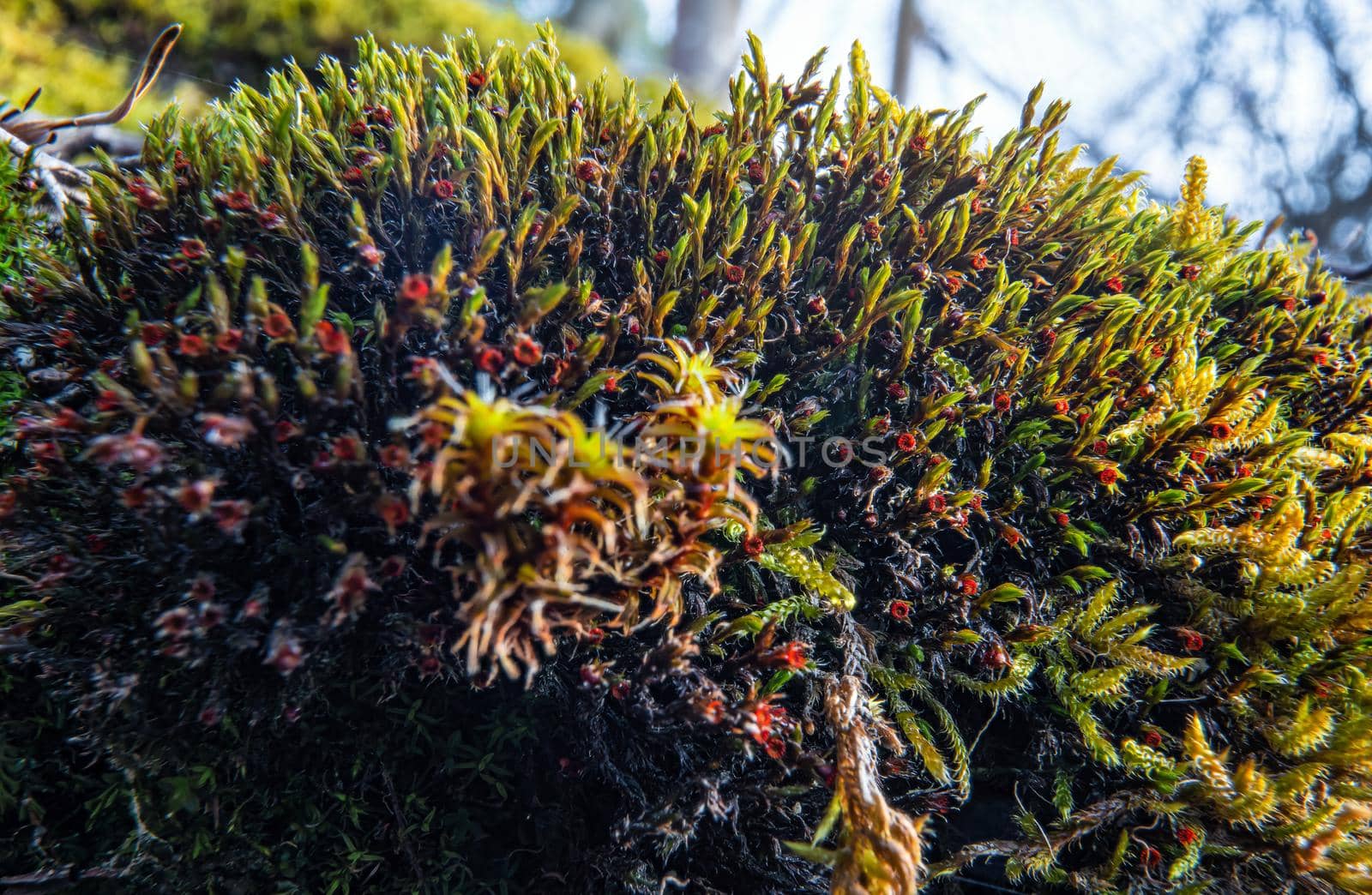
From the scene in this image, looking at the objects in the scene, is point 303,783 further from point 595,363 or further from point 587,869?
point 595,363

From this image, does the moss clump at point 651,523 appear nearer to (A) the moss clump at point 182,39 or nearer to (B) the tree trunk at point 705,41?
(A) the moss clump at point 182,39

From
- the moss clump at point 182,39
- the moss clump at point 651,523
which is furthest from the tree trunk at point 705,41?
the moss clump at point 651,523

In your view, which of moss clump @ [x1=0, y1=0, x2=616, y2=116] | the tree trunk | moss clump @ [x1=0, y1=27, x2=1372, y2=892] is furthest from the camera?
the tree trunk

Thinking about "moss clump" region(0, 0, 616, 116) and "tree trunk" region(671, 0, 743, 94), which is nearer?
"moss clump" region(0, 0, 616, 116)

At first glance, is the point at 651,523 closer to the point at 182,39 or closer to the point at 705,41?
the point at 182,39

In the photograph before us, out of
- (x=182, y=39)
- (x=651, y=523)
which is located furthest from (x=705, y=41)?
(x=651, y=523)

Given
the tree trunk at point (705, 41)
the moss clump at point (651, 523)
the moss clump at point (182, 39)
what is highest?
the tree trunk at point (705, 41)

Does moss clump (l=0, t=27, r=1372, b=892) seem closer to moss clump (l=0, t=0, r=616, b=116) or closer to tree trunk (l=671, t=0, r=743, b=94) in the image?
moss clump (l=0, t=0, r=616, b=116)

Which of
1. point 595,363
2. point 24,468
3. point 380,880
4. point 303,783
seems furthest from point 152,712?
point 595,363

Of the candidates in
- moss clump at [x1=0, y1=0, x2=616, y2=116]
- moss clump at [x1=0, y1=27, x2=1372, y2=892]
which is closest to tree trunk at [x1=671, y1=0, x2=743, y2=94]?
moss clump at [x1=0, y1=0, x2=616, y2=116]
